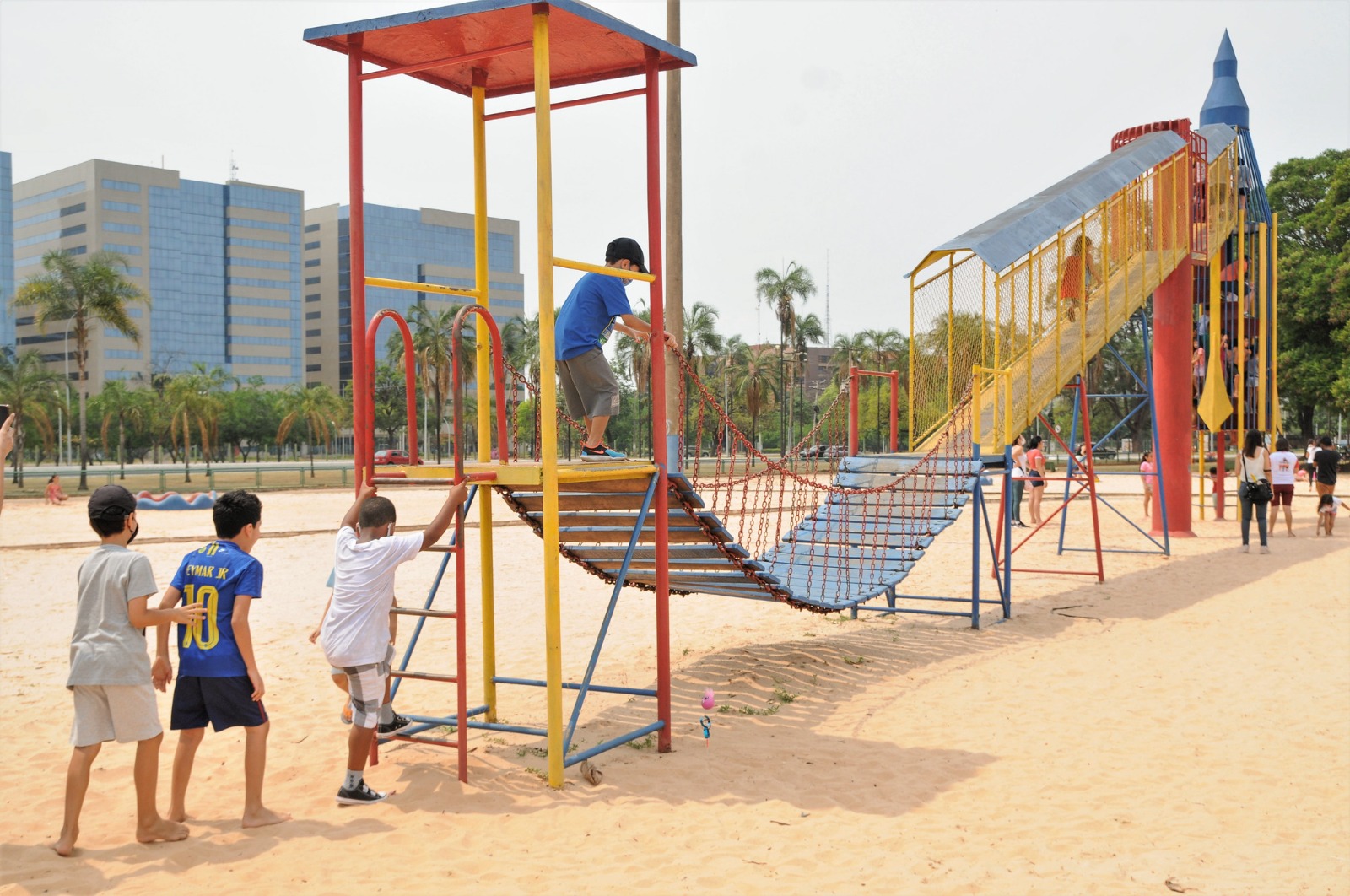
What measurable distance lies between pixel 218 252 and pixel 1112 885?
12797 centimetres

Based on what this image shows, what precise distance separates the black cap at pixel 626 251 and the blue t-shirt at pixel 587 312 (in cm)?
16

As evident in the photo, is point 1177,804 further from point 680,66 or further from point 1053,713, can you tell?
point 680,66

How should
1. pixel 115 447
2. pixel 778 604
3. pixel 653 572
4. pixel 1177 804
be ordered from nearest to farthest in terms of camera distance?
pixel 1177 804, pixel 653 572, pixel 778 604, pixel 115 447

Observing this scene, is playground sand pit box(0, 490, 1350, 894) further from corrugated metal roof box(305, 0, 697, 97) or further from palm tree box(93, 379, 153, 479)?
palm tree box(93, 379, 153, 479)

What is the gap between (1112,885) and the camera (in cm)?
457

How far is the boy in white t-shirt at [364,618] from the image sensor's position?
538 cm

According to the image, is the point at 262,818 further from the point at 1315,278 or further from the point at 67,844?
the point at 1315,278

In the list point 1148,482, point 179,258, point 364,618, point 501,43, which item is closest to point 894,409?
point 501,43

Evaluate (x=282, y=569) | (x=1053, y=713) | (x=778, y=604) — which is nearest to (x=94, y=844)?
(x=1053, y=713)

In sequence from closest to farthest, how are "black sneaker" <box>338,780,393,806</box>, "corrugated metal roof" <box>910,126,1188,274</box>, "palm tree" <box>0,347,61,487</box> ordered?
"black sneaker" <box>338,780,393,806</box> → "corrugated metal roof" <box>910,126,1188,274</box> → "palm tree" <box>0,347,61,487</box>

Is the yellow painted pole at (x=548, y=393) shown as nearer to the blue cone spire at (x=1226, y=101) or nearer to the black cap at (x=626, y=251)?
the black cap at (x=626, y=251)

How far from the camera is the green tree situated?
44.6 metres

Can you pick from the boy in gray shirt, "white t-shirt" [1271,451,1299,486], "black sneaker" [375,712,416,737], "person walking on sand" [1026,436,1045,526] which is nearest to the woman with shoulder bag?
"white t-shirt" [1271,451,1299,486]

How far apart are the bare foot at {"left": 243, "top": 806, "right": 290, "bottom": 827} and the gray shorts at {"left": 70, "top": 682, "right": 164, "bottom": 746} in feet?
2.36
